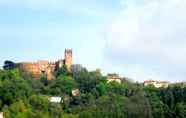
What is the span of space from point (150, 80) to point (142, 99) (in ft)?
127

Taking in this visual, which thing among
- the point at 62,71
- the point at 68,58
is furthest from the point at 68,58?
the point at 62,71

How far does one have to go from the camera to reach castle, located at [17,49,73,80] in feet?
391

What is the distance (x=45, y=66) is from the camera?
123 meters

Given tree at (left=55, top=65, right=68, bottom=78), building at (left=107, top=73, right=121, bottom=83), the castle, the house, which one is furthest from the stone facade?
the house

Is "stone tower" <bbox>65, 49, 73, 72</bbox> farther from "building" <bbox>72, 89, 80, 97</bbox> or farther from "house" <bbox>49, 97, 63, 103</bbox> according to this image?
"house" <bbox>49, 97, 63, 103</bbox>

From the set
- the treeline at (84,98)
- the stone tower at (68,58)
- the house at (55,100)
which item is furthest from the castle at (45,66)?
the house at (55,100)

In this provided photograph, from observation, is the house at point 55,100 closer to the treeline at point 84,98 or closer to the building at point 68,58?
the treeline at point 84,98

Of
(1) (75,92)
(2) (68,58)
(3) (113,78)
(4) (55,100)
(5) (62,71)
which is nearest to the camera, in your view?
(4) (55,100)

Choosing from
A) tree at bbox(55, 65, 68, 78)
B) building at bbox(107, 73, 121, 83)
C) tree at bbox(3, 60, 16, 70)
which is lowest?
building at bbox(107, 73, 121, 83)

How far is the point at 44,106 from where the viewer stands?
88.1m

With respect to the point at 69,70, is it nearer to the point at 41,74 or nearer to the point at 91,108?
the point at 41,74

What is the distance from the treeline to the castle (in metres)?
1.67

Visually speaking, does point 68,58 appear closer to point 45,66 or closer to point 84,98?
point 45,66

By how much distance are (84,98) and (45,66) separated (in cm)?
2629
